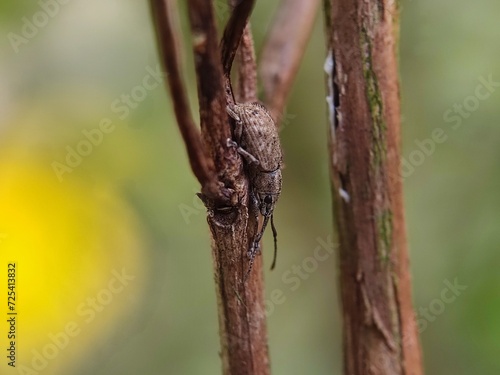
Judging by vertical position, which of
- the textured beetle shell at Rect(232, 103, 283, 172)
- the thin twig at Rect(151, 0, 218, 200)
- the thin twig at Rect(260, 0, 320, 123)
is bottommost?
the thin twig at Rect(151, 0, 218, 200)

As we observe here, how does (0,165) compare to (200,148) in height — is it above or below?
above

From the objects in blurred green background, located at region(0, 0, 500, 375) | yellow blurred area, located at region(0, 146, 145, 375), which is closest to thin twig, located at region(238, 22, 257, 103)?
blurred green background, located at region(0, 0, 500, 375)

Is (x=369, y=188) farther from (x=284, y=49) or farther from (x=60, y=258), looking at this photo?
(x=60, y=258)

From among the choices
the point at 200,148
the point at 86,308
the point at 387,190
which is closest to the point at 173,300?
the point at 86,308

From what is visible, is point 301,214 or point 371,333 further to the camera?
point 301,214

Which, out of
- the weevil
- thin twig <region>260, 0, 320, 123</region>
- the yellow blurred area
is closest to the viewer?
the weevil

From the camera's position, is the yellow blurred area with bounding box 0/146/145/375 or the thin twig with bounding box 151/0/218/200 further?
the yellow blurred area with bounding box 0/146/145/375

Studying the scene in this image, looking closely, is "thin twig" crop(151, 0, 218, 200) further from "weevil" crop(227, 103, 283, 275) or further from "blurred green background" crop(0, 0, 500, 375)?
"blurred green background" crop(0, 0, 500, 375)

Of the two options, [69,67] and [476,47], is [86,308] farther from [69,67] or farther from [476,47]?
[476,47]
